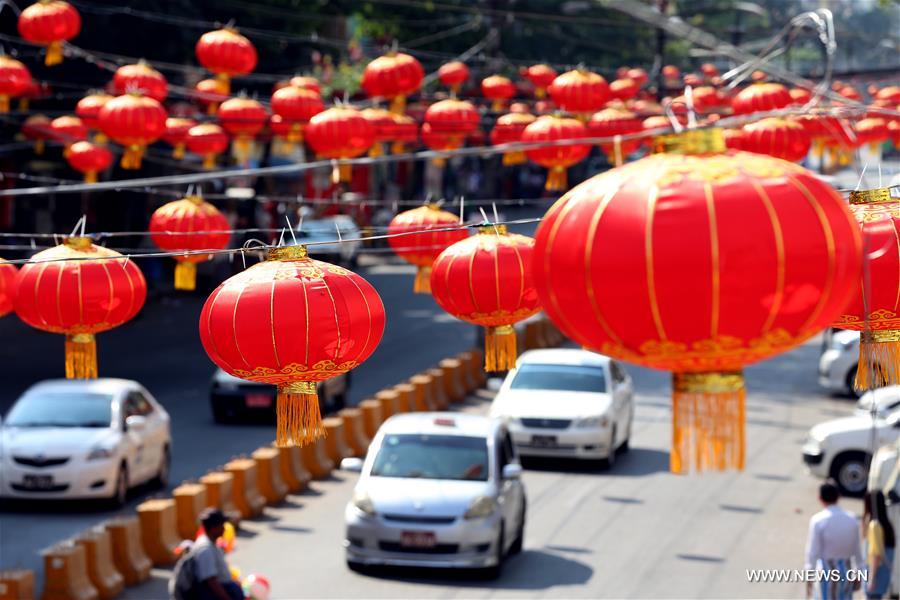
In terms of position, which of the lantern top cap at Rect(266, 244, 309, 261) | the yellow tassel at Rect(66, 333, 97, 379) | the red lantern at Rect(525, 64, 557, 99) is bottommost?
the yellow tassel at Rect(66, 333, 97, 379)

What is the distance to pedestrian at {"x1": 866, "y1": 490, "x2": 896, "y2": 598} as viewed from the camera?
14125 millimetres

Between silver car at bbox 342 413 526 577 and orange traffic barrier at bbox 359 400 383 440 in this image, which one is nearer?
silver car at bbox 342 413 526 577

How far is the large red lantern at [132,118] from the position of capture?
19.3 meters

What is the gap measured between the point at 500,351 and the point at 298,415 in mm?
2461

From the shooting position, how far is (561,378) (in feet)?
79.4

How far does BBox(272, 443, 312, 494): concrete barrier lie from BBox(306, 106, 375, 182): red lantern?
15.0 feet

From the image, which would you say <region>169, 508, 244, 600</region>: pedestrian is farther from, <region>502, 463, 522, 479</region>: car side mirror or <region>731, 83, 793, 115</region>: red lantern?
<region>731, 83, 793, 115</region>: red lantern

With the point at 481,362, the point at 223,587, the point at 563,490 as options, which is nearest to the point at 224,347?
the point at 223,587

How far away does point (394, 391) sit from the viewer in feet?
85.1

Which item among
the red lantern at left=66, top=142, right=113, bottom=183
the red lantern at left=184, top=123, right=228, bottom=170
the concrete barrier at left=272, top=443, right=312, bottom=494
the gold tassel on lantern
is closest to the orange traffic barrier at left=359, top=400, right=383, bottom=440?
the concrete barrier at left=272, top=443, right=312, bottom=494

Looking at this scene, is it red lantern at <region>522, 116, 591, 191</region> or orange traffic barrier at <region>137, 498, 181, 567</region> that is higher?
red lantern at <region>522, 116, 591, 191</region>

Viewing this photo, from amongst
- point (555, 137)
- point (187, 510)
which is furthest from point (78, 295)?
point (555, 137)

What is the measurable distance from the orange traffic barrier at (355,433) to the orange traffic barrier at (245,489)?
3634mm

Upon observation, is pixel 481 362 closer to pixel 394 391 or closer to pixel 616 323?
pixel 394 391
